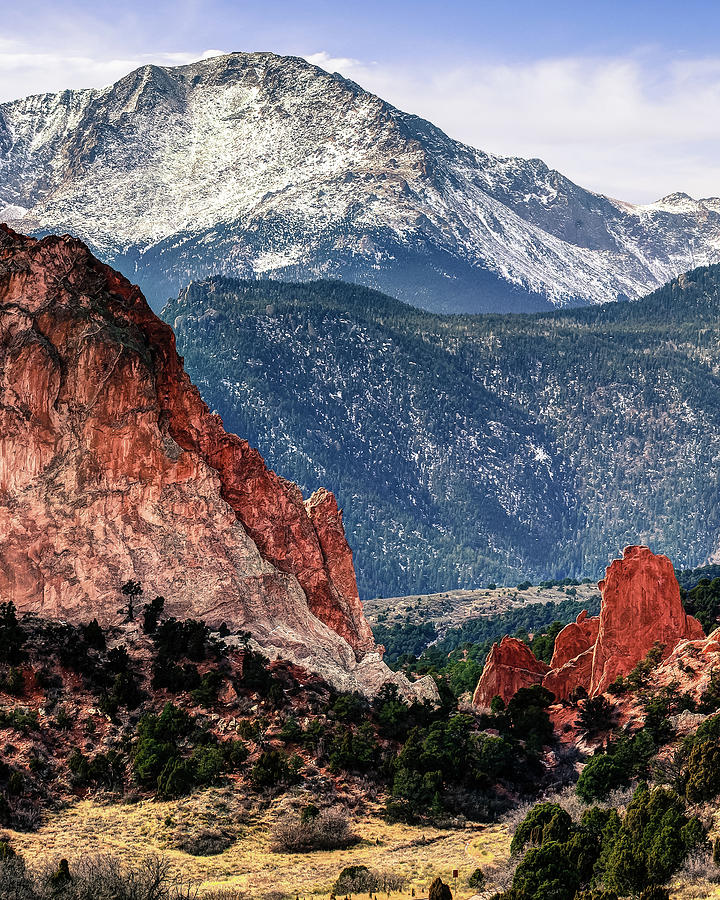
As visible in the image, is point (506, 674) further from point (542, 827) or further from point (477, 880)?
point (477, 880)

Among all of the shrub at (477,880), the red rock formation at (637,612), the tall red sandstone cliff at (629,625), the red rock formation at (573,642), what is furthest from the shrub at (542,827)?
the red rock formation at (573,642)

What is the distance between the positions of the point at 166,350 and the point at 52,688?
1154 inches

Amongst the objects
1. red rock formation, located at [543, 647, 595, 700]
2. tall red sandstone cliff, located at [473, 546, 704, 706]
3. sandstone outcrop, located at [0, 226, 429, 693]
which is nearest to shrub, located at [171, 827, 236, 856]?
sandstone outcrop, located at [0, 226, 429, 693]

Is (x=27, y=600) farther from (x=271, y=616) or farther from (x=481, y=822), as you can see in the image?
(x=481, y=822)

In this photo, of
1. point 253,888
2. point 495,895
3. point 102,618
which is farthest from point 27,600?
point 495,895

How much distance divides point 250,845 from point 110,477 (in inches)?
1220

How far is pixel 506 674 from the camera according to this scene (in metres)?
148

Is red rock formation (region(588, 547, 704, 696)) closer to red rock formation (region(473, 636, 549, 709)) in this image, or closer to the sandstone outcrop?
red rock formation (region(473, 636, 549, 709))

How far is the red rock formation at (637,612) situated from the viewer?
140 m

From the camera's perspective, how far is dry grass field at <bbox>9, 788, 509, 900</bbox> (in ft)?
303

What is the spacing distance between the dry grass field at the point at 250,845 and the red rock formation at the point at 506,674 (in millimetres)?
39712

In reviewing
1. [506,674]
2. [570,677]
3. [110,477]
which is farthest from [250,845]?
[506,674]

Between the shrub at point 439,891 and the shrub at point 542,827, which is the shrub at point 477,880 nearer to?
the shrub at point 439,891

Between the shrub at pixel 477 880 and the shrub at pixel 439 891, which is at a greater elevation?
the shrub at pixel 439 891
